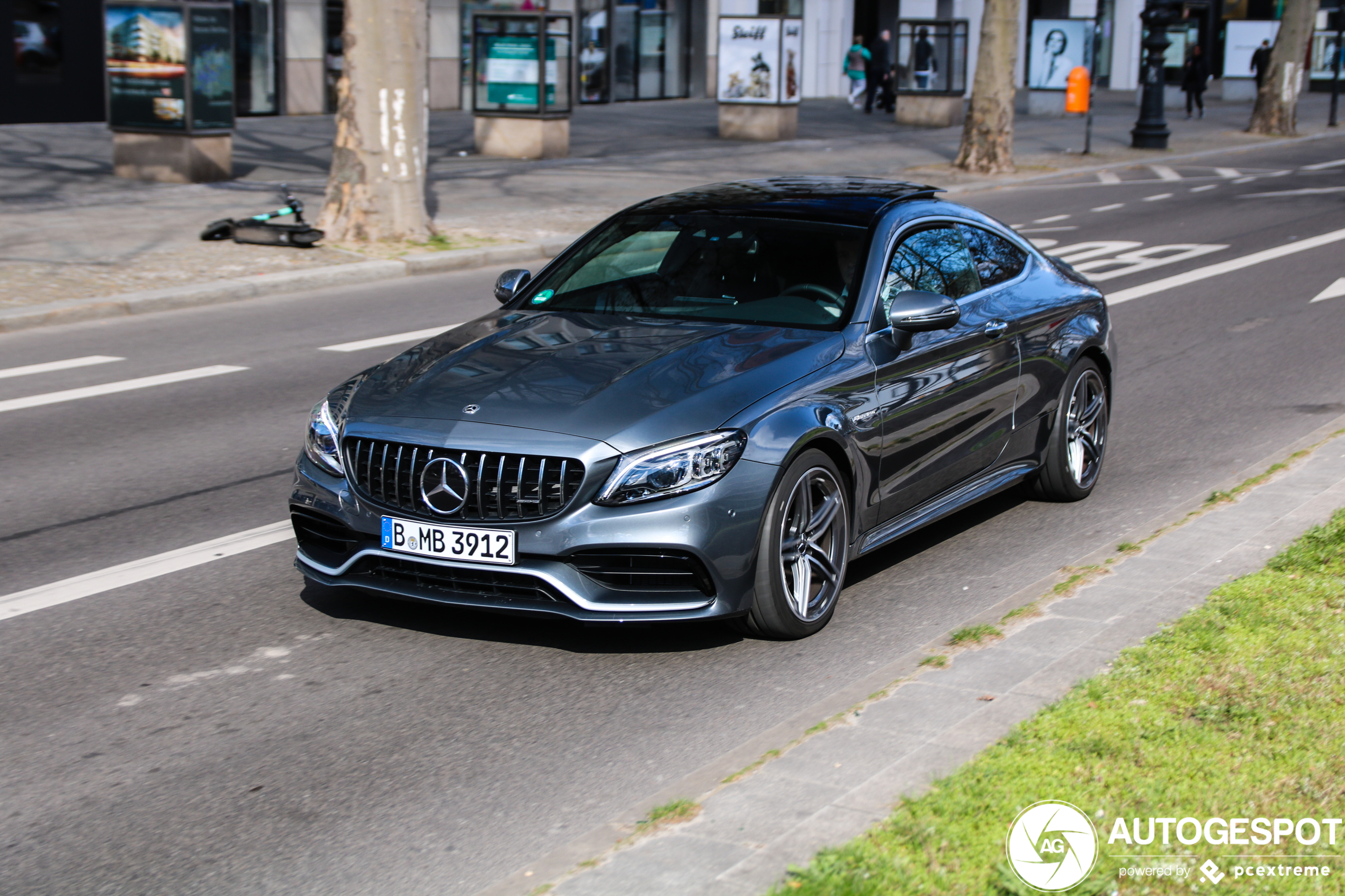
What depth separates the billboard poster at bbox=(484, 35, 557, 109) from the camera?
27078 mm

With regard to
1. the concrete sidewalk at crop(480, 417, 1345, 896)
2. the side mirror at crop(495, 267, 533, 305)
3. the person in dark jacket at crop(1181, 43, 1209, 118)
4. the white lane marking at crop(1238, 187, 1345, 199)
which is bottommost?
the concrete sidewalk at crop(480, 417, 1345, 896)

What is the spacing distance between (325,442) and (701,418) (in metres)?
1.41

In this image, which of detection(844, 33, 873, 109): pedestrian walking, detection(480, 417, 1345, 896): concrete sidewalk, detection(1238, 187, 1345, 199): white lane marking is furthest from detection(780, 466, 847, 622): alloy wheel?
detection(844, 33, 873, 109): pedestrian walking

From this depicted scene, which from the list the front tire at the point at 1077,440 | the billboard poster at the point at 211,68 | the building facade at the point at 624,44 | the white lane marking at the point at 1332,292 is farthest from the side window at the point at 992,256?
the building facade at the point at 624,44

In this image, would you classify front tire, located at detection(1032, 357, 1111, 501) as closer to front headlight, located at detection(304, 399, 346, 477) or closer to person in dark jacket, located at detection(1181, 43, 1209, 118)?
front headlight, located at detection(304, 399, 346, 477)

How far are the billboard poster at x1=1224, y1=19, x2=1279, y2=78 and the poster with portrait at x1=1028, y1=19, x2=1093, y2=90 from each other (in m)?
17.2

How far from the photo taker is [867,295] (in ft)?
20.9

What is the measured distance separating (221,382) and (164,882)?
7236 mm

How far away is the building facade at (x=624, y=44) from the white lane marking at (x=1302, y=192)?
37.1 ft

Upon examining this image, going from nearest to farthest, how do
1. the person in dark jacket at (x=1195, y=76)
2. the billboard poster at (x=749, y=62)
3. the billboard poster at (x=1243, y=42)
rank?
1. the billboard poster at (x=749, y=62)
2. the person in dark jacket at (x=1195, y=76)
3. the billboard poster at (x=1243, y=42)

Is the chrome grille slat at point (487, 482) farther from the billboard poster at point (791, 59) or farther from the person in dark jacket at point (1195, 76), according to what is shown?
the person in dark jacket at point (1195, 76)

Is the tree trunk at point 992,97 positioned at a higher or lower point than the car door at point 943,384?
higher

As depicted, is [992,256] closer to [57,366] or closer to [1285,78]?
[57,366]

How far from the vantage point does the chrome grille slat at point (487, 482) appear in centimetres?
526
